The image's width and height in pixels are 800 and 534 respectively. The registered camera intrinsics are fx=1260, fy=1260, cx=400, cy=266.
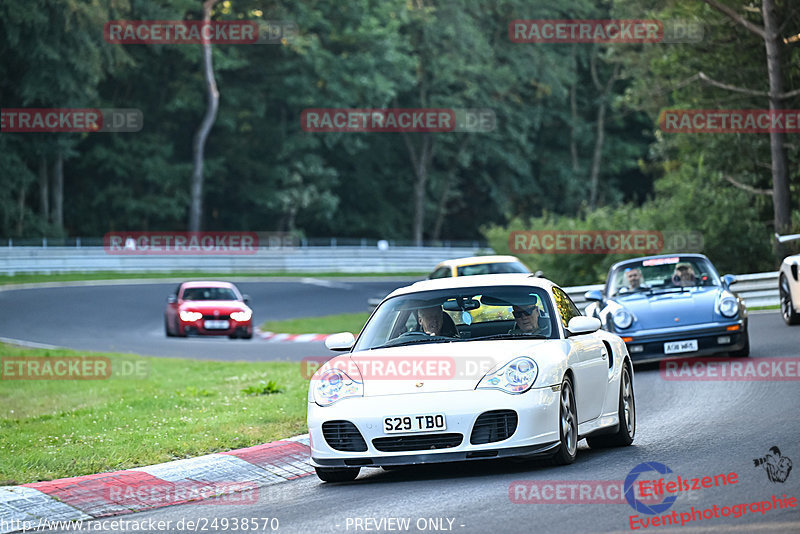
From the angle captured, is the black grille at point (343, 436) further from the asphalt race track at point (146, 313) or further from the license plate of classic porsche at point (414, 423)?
the asphalt race track at point (146, 313)

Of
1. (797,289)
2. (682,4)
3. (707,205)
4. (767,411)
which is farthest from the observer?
(682,4)

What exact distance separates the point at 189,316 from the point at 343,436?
2058 cm

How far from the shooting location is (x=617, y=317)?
15.9 metres

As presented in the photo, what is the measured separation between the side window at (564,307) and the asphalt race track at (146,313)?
12.9 meters

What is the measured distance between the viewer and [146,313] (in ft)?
119

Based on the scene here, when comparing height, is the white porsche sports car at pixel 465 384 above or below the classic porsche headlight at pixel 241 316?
above

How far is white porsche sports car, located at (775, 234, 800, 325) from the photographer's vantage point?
62.7 feet

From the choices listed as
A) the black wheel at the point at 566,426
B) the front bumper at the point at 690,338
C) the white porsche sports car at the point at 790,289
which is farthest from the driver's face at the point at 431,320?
the white porsche sports car at the point at 790,289

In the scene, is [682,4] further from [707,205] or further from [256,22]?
[256,22]

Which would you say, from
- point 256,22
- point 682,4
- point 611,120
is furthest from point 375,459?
point 611,120

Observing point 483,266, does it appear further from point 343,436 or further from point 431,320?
point 343,436

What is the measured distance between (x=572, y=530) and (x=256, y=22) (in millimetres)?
57101

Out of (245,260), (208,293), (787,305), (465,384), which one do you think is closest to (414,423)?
(465,384)

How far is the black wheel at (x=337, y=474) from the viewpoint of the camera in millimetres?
8820
